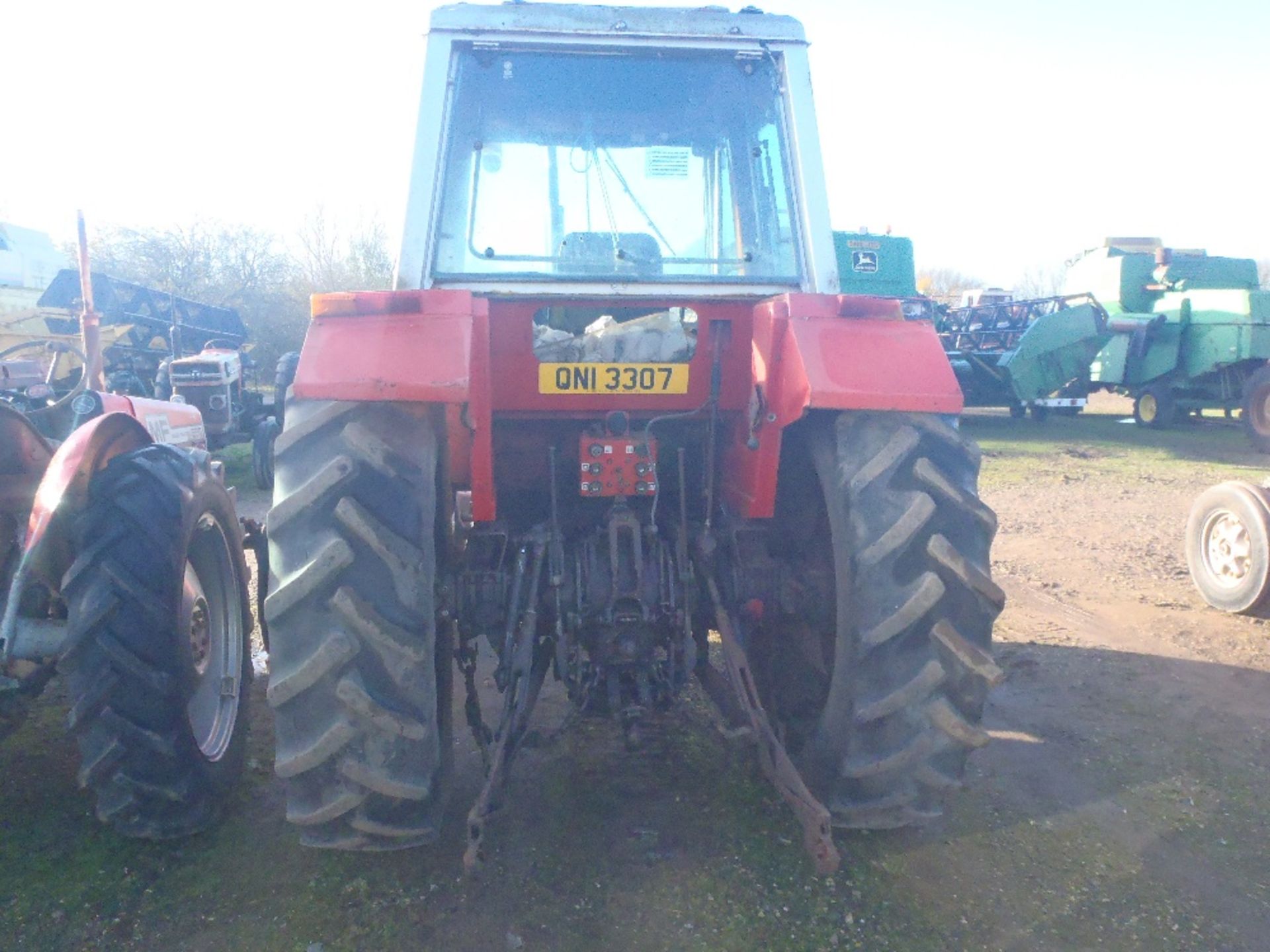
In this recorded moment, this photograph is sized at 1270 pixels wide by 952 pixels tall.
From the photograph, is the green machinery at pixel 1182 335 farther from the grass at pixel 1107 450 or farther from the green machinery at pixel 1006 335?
the green machinery at pixel 1006 335

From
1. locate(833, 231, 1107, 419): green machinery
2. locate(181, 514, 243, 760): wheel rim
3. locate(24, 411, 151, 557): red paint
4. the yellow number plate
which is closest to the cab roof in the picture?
the yellow number plate

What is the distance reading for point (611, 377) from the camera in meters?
2.91

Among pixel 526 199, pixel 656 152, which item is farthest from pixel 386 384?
pixel 656 152

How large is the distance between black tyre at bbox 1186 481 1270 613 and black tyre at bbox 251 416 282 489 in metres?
8.41

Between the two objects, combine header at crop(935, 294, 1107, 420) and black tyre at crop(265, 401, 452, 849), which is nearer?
black tyre at crop(265, 401, 452, 849)

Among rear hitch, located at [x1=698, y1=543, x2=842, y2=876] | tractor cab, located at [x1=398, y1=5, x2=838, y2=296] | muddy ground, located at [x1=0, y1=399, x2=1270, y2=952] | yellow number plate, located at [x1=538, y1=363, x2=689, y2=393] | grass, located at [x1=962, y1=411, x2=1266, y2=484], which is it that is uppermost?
tractor cab, located at [x1=398, y1=5, x2=838, y2=296]

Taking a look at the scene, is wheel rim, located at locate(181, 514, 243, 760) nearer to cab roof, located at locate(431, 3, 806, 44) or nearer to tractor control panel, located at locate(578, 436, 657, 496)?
tractor control panel, located at locate(578, 436, 657, 496)

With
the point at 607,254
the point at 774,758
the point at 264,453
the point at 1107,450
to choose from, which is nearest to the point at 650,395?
the point at 607,254

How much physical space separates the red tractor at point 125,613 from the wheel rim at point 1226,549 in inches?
213

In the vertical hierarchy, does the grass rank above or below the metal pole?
below

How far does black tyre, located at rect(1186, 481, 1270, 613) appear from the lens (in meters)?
5.17

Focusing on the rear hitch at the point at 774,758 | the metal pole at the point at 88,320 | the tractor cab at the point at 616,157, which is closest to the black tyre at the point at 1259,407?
the tractor cab at the point at 616,157

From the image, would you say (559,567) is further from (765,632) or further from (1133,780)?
(1133,780)

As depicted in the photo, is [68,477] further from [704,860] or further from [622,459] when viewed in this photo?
[704,860]
